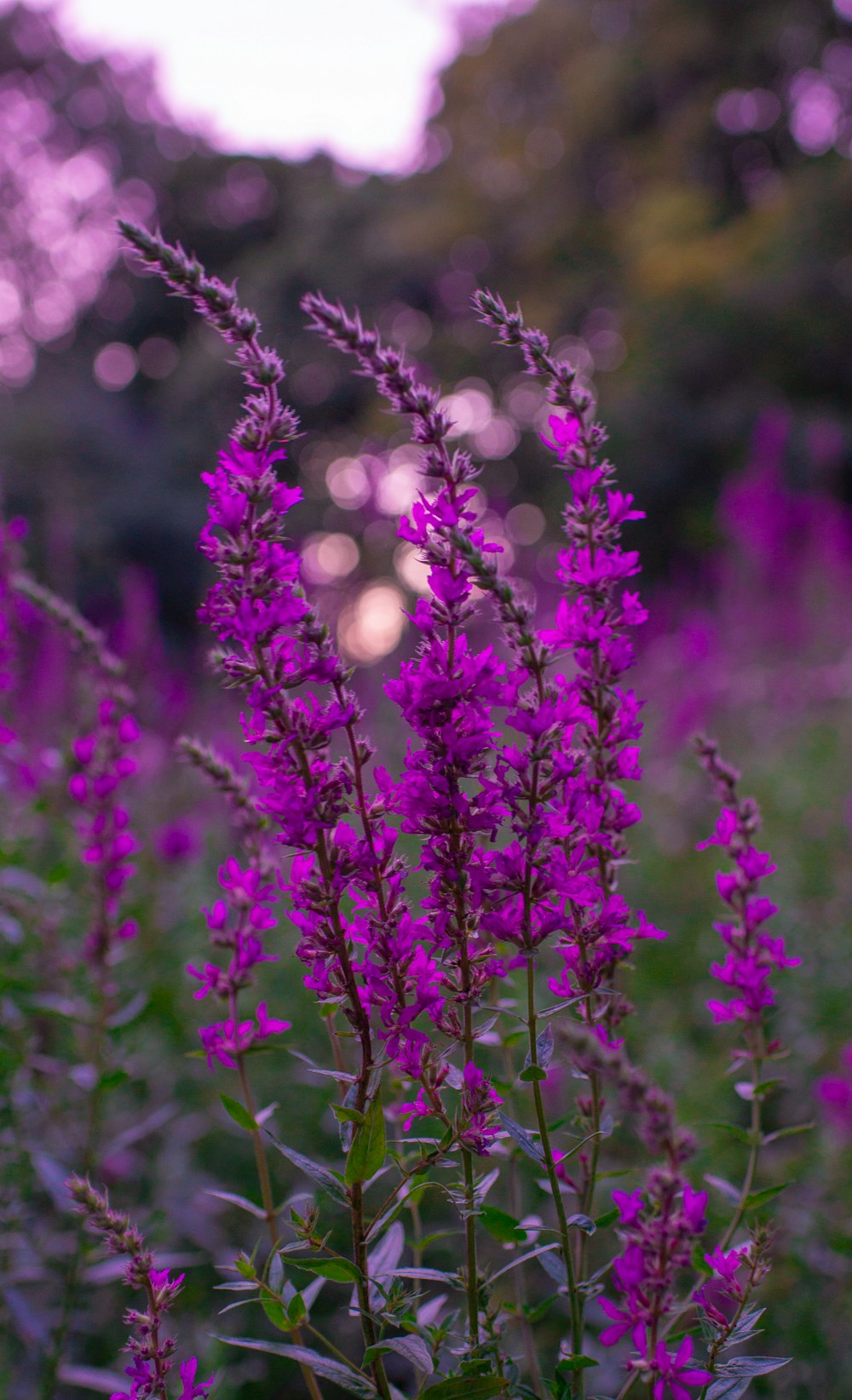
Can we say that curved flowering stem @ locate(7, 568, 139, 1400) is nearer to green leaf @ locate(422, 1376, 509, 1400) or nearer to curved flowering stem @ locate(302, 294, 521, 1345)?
curved flowering stem @ locate(302, 294, 521, 1345)

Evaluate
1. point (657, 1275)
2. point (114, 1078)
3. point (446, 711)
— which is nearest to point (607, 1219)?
point (657, 1275)

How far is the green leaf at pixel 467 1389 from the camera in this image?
867 millimetres

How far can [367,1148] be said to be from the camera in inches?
35.0

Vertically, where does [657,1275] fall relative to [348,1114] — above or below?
below

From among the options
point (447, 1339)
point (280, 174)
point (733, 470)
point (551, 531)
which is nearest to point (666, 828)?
point (447, 1339)

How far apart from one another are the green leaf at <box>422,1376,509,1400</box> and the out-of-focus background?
5.35 ft

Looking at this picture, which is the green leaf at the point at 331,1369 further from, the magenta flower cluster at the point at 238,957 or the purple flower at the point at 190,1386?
the magenta flower cluster at the point at 238,957

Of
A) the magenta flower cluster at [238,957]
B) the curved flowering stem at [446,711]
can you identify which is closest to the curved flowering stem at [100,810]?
the magenta flower cluster at [238,957]

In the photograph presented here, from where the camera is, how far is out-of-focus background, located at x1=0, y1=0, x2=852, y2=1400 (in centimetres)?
346

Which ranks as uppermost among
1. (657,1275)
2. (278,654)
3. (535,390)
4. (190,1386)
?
(535,390)

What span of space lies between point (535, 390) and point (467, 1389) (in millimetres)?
14181

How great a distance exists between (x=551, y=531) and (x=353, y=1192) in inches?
479

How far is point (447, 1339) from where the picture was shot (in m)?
1.08

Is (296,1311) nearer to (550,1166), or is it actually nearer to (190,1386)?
(190,1386)
